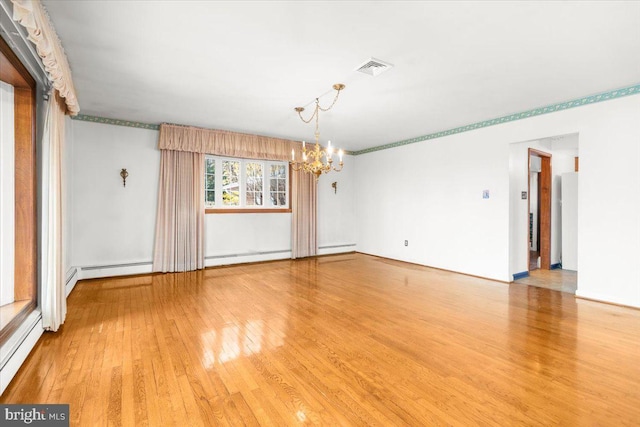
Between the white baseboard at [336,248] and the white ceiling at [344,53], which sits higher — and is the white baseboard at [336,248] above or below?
below

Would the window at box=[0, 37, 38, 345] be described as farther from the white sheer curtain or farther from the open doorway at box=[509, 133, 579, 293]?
the open doorway at box=[509, 133, 579, 293]

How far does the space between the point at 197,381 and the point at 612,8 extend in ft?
13.7

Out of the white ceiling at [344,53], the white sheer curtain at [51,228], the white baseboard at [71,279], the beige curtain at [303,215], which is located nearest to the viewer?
the white ceiling at [344,53]

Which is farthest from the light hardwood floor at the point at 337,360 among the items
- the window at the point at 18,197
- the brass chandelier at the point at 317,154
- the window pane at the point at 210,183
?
the window pane at the point at 210,183

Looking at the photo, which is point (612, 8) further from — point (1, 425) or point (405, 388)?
point (1, 425)

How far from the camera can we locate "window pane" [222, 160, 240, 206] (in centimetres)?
642

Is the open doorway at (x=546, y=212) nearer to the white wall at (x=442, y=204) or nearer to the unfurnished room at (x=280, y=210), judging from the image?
the unfurnished room at (x=280, y=210)

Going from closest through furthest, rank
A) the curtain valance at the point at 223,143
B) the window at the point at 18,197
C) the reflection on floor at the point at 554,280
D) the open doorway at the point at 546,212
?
the window at the point at 18,197, the reflection on floor at the point at 554,280, the open doorway at the point at 546,212, the curtain valance at the point at 223,143

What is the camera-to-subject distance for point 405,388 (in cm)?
215

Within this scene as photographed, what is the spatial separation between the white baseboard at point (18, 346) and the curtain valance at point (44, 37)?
213 cm

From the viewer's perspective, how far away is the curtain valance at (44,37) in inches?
70.2

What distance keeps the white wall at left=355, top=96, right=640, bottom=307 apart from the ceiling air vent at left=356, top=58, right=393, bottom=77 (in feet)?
9.88

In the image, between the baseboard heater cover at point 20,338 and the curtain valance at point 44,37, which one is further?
the baseboard heater cover at point 20,338

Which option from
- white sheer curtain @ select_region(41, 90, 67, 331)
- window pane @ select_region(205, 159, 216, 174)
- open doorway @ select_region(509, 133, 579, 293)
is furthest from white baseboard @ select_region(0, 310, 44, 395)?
open doorway @ select_region(509, 133, 579, 293)
